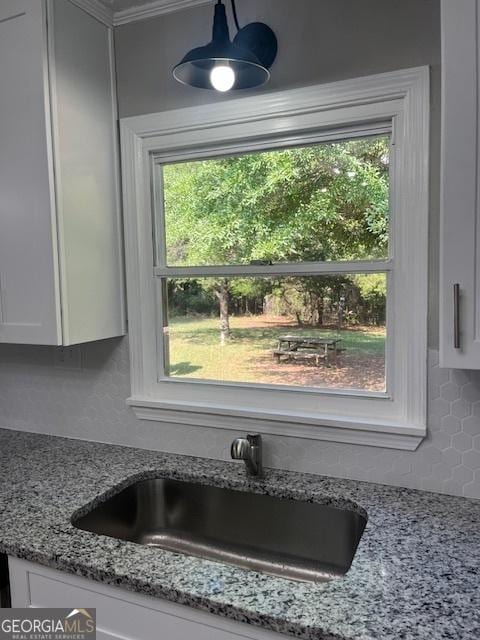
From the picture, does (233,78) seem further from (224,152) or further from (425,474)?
(425,474)

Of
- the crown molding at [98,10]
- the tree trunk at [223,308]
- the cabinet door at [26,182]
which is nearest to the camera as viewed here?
the cabinet door at [26,182]

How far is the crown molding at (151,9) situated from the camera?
1.69 meters

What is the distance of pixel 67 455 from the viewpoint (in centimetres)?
185

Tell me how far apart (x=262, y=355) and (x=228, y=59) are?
0.93m

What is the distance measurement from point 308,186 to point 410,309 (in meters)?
0.52

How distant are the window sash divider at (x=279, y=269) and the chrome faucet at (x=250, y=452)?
1.78 ft

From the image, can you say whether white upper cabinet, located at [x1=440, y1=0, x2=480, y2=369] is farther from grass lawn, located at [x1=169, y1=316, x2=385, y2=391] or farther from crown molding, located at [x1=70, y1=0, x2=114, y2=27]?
crown molding, located at [x1=70, y1=0, x2=114, y2=27]

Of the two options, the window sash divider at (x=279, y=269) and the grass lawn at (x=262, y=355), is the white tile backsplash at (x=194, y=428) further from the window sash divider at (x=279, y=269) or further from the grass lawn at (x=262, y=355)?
the window sash divider at (x=279, y=269)

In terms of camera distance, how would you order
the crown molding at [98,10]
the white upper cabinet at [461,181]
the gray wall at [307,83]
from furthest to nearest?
the crown molding at [98,10], the gray wall at [307,83], the white upper cabinet at [461,181]

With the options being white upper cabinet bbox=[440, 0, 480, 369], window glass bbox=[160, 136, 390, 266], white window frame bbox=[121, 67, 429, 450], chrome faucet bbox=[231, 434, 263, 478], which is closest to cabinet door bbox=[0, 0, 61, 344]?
white window frame bbox=[121, 67, 429, 450]

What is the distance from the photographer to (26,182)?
1604 mm

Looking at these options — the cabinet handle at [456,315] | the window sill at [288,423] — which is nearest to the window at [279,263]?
the window sill at [288,423]

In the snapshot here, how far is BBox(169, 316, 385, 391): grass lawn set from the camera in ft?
5.32

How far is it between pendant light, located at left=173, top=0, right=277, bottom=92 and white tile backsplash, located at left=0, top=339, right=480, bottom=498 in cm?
96
